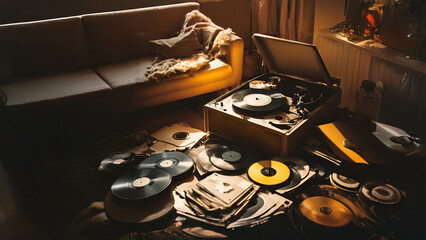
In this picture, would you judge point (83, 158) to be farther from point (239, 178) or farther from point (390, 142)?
point (390, 142)

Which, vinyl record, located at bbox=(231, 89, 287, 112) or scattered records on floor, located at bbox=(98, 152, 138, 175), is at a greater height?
vinyl record, located at bbox=(231, 89, 287, 112)

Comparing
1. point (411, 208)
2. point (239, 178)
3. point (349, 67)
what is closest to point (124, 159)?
point (239, 178)

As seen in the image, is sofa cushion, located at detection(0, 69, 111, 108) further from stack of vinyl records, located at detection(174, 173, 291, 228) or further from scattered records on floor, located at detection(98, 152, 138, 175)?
stack of vinyl records, located at detection(174, 173, 291, 228)

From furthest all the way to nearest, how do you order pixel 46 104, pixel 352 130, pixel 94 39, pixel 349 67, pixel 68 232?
pixel 94 39 < pixel 349 67 < pixel 46 104 < pixel 352 130 < pixel 68 232

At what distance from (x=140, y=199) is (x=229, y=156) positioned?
554 millimetres

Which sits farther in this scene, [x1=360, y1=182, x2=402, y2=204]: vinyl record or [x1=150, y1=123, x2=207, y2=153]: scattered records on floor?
[x1=150, y1=123, x2=207, y2=153]: scattered records on floor

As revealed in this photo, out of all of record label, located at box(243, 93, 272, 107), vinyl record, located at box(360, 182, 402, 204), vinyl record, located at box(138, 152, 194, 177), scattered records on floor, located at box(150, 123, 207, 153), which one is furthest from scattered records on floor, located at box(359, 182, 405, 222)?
scattered records on floor, located at box(150, 123, 207, 153)

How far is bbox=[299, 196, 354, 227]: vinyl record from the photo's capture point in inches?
60.4

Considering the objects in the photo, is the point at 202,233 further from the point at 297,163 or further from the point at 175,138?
the point at 175,138

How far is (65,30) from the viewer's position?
2816mm

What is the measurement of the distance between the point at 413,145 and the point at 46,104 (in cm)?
220

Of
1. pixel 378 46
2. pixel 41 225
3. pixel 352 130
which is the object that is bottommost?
pixel 41 225

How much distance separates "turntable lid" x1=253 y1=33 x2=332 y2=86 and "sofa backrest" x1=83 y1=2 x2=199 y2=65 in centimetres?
104

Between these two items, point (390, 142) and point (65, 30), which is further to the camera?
point (65, 30)
